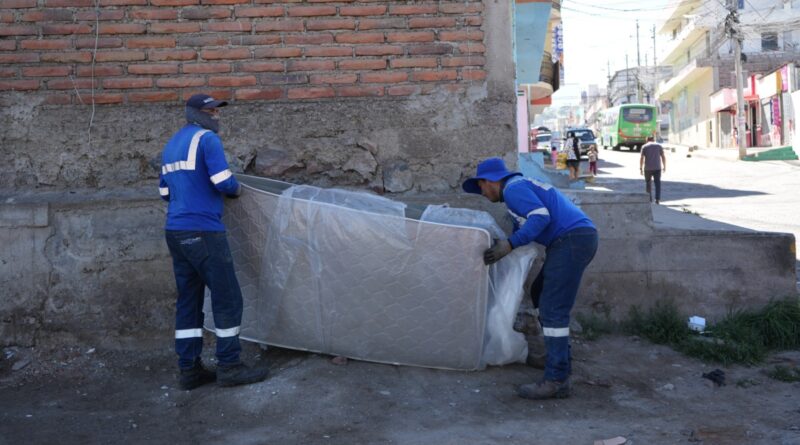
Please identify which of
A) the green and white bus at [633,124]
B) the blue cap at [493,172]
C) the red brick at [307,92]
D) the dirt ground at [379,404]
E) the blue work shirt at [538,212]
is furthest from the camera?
the green and white bus at [633,124]

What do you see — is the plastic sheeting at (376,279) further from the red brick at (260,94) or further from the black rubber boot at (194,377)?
the red brick at (260,94)

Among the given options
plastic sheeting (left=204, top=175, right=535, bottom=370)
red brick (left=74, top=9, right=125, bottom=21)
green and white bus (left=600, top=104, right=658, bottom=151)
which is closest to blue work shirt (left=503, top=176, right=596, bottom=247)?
plastic sheeting (left=204, top=175, right=535, bottom=370)

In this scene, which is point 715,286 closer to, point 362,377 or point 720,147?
point 362,377

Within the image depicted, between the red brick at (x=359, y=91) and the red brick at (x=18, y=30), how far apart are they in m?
2.20

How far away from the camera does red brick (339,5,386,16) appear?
559 centimetres

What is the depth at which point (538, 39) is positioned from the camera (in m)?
12.1

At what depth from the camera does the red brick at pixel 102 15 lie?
218 inches

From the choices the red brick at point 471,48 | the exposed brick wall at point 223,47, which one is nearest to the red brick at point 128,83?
the exposed brick wall at point 223,47

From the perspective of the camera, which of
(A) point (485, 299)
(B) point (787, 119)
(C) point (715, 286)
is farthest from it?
(B) point (787, 119)

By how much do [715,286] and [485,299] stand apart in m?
2.24

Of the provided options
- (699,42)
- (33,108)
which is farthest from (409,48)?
(699,42)

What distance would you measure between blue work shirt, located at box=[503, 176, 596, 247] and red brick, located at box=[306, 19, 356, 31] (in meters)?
1.79

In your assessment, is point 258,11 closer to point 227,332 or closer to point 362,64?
point 362,64

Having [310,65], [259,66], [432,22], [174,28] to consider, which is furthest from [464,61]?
[174,28]
